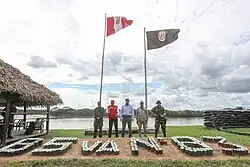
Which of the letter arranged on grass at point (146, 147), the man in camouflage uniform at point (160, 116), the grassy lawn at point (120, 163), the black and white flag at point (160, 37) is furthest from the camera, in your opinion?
the black and white flag at point (160, 37)

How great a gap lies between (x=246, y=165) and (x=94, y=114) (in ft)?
22.1

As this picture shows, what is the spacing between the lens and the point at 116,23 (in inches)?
610

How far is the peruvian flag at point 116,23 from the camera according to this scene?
50.5 feet

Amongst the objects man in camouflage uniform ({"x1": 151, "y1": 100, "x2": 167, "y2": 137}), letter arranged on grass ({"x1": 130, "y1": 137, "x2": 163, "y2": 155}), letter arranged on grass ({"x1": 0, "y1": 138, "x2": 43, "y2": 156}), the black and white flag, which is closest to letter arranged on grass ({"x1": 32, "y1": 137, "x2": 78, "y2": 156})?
letter arranged on grass ({"x1": 0, "y1": 138, "x2": 43, "y2": 156})

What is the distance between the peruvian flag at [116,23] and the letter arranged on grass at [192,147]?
26.8 feet

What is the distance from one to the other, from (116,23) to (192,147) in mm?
9231

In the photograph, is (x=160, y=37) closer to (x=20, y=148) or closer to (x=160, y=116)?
(x=160, y=116)

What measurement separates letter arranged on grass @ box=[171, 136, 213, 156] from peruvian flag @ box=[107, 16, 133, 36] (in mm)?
8184

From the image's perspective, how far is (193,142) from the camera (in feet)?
26.8

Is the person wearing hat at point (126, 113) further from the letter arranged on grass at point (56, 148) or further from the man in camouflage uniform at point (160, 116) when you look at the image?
the letter arranged on grass at point (56, 148)

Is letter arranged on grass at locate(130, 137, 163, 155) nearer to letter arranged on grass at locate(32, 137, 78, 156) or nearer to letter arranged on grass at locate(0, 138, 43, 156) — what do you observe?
letter arranged on grass at locate(32, 137, 78, 156)

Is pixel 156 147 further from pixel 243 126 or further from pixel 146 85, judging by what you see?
pixel 243 126

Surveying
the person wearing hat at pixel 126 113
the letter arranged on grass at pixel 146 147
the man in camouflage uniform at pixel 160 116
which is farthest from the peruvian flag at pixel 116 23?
the letter arranged on grass at pixel 146 147

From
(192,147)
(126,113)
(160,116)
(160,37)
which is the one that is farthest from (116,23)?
(192,147)
